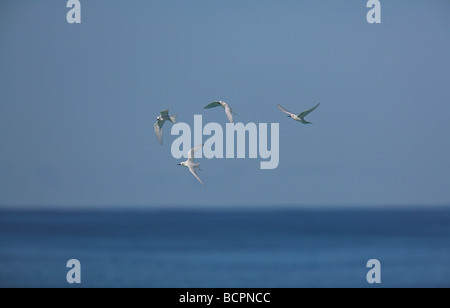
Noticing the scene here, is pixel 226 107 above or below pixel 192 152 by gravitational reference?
above

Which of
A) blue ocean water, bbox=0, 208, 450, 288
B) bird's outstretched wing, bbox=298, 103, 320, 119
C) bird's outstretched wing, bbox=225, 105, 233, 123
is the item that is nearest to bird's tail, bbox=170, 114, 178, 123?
bird's outstretched wing, bbox=225, 105, 233, 123

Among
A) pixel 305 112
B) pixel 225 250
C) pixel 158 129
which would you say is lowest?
pixel 225 250

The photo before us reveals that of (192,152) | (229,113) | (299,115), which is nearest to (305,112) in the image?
(299,115)

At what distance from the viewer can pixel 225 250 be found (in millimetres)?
7492

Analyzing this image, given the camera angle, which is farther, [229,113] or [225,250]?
[225,250]

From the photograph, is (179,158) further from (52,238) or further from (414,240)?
(414,240)

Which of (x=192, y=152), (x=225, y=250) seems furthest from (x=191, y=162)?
(x=225, y=250)

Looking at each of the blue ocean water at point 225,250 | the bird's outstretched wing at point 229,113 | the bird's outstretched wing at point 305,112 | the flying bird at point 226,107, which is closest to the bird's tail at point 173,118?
the flying bird at point 226,107

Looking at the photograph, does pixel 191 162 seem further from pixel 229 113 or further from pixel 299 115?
pixel 299 115

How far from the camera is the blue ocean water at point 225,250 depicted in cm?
718

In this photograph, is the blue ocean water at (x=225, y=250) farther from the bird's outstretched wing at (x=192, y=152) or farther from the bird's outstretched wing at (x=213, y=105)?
the bird's outstretched wing at (x=213, y=105)

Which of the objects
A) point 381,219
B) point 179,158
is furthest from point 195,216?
point 381,219
